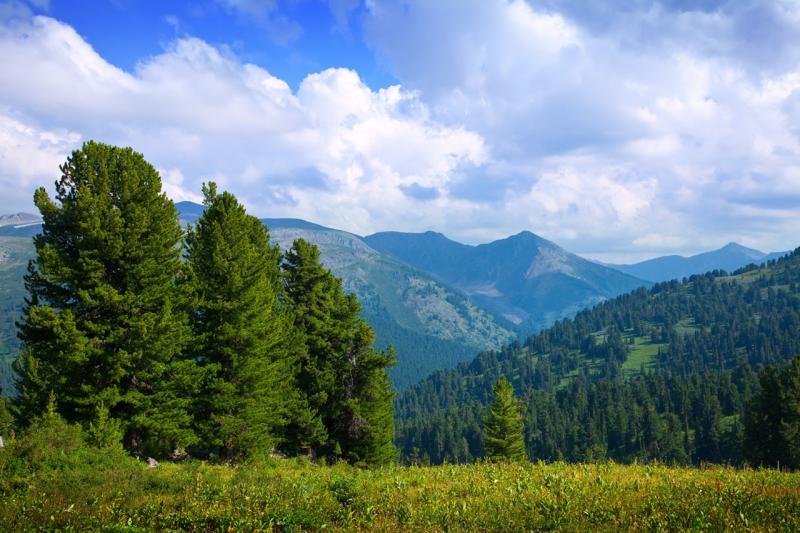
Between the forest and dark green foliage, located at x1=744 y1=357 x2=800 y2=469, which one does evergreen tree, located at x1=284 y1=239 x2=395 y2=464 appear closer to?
the forest

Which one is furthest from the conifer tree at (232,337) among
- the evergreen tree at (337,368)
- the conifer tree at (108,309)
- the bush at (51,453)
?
the bush at (51,453)

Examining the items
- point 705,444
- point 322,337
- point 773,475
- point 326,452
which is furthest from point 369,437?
point 705,444

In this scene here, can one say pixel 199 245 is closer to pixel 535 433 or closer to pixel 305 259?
pixel 305 259

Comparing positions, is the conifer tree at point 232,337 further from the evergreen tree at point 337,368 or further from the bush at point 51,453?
the bush at point 51,453

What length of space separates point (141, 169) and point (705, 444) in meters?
137

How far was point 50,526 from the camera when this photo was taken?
365 inches

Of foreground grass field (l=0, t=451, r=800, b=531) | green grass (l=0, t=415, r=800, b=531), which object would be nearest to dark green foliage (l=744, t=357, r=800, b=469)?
foreground grass field (l=0, t=451, r=800, b=531)

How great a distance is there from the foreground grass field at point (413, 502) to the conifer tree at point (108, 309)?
7.15 m

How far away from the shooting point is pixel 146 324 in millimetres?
21891

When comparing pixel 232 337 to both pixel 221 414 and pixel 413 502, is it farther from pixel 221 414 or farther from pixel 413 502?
pixel 413 502

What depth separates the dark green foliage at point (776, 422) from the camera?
173 ft

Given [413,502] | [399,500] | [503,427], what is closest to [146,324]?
[399,500]

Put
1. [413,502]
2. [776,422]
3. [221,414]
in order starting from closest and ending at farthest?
[413,502]
[221,414]
[776,422]

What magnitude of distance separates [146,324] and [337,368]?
15.6m
